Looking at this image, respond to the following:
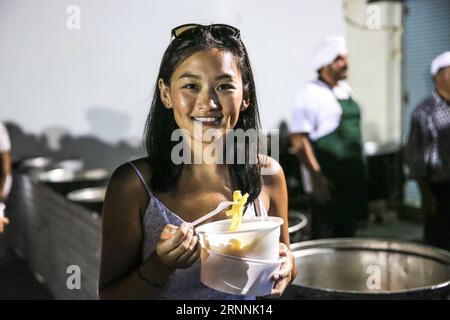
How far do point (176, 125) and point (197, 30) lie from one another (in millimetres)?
333

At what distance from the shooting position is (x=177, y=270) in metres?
2.02

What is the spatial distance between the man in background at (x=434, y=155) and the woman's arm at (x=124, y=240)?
255cm

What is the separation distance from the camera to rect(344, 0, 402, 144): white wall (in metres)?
6.15

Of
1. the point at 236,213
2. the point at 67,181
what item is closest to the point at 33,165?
the point at 67,181

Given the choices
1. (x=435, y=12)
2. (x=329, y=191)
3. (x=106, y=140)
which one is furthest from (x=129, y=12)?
(x=435, y=12)

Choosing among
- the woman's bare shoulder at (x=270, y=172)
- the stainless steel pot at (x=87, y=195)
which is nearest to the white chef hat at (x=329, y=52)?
the stainless steel pot at (x=87, y=195)

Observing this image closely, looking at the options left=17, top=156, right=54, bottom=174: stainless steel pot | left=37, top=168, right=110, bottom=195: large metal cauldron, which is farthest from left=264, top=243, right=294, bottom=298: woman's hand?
left=17, top=156, right=54, bottom=174: stainless steel pot

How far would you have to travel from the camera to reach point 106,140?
5.64 metres

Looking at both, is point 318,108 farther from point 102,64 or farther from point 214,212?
point 214,212

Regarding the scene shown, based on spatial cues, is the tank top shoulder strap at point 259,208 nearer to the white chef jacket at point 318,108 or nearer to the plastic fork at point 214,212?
the plastic fork at point 214,212

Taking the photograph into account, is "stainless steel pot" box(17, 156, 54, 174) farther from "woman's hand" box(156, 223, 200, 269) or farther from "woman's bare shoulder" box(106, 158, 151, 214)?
"woman's hand" box(156, 223, 200, 269)

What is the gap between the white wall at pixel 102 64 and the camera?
13.1 feet

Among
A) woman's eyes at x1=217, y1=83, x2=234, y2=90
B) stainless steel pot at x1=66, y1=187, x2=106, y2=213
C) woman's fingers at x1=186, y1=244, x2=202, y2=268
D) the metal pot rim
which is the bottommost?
stainless steel pot at x1=66, y1=187, x2=106, y2=213

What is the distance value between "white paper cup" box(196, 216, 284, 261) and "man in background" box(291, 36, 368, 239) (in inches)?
86.7
